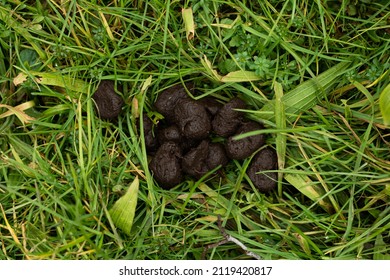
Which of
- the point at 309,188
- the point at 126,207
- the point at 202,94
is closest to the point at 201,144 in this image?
the point at 202,94

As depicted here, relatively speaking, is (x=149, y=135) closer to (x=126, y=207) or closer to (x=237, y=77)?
(x=126, y=207)

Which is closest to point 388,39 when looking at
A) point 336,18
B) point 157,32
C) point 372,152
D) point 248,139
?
point 336,18

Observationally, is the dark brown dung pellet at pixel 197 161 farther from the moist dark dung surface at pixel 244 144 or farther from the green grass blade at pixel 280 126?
the green grass blade at pixel 280 126

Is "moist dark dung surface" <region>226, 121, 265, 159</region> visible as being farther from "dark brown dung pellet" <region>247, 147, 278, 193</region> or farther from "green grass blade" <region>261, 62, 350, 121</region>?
"green grass blade" <region>261, 62, 350, 121</region>

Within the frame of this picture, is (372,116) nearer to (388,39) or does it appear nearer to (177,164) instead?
(388,39)

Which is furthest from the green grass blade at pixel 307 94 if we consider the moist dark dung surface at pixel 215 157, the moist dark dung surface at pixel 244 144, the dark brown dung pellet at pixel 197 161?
the dark brown dung pellet at pixel 197 161
